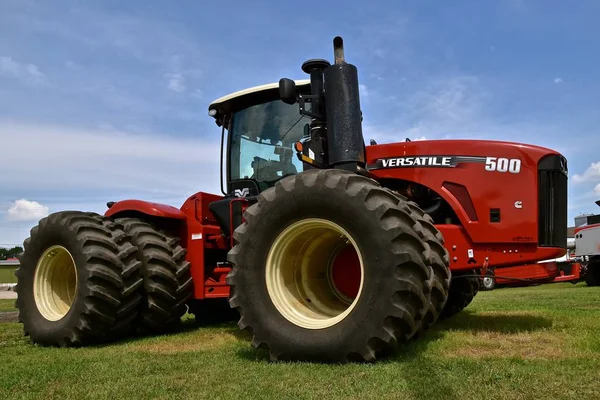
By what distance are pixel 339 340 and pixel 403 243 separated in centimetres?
87

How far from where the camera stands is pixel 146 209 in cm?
654

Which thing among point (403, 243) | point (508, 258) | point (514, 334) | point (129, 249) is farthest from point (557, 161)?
point (129, 249)

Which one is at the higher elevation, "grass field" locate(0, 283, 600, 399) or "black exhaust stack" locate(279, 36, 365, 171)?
"black exhaust stack" locate(279, 36, 365, 171)

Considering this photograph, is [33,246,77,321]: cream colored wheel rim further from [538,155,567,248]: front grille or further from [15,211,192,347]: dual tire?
[538,155,567,248]: front grille

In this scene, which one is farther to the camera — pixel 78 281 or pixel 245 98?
pixel 245 98

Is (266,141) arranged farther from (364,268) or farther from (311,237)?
(364,268)

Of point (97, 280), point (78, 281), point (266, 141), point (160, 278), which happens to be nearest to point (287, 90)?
point (266, 141)

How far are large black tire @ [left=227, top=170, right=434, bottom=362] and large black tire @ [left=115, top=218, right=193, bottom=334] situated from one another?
1640 mm

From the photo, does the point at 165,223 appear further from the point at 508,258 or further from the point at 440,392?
the point at 440,392

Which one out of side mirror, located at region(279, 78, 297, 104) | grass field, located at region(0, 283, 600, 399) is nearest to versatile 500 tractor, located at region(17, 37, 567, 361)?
side mirror, located at region(279, 78, 297, 104)

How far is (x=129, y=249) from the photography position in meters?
5.91

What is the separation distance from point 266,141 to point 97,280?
252 cm

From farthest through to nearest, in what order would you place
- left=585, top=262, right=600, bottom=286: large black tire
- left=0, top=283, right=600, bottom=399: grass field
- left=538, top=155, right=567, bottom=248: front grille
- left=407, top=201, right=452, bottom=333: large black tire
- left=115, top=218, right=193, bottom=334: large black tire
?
1. left=585, top=262, right=600, bottom=286: large black tire
2. left=115, top=218, right=193, bottom=334: large black tire
3. left=538, top=155, right=567, bottom=248: front grille
4. left=407, top=201, right=452, bottom=333: large black tire
5. left=0, top=283, right=600, bottom=399: grass field

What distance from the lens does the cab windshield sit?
21.4 ft
